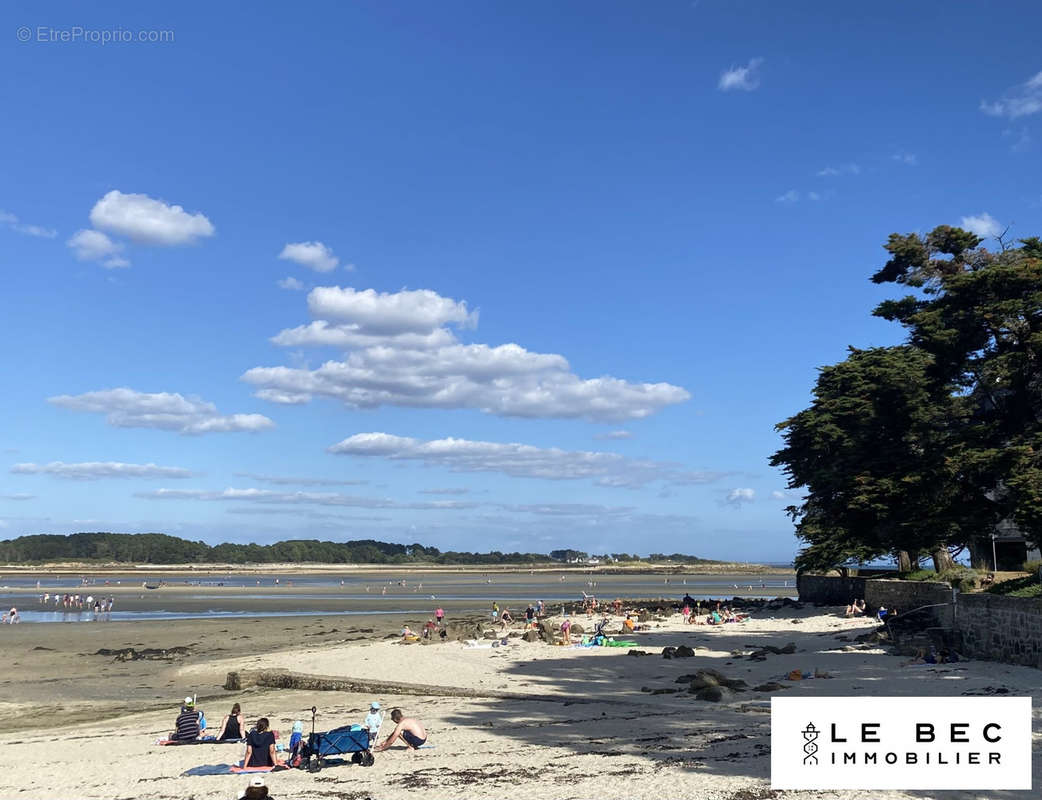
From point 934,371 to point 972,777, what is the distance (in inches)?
797

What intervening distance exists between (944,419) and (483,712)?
2025cm

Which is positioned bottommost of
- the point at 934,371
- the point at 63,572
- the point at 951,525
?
the point at 63,572

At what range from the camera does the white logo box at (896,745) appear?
11164 mm

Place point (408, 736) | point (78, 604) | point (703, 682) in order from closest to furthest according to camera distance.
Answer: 1. point (408, 736)
2. point (703, 682)
3. point (78, 604)

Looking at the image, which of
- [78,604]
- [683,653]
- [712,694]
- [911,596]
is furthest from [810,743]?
[78,604]

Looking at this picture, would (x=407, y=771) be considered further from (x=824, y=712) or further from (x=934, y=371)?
(x=934, y=371)

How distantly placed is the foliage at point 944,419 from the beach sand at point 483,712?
15.8 feet

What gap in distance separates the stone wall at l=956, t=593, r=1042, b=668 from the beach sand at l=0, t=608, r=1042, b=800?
1.10 metres

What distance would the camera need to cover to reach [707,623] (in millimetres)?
42312

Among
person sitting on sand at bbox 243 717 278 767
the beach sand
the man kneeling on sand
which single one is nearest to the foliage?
the beach sand

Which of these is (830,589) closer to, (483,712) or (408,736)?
(483,712)

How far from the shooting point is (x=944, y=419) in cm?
2980

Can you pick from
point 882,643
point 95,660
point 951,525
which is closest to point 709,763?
point 951,525

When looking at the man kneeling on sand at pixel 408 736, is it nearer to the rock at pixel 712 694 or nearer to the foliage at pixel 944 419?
the rock at pixel 712 694
